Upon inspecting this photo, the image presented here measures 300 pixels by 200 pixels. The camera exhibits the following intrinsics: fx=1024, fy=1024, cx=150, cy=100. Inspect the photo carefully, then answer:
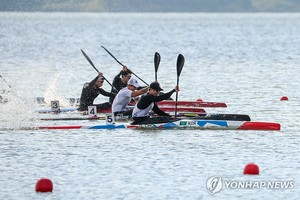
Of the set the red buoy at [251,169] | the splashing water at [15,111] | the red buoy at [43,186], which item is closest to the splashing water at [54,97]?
the splashing water at [15,111]

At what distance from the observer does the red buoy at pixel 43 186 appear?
20.8 metres

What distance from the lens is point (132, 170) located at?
76.7ft

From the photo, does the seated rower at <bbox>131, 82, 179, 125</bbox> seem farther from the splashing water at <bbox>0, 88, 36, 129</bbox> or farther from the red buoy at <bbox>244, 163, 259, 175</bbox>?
the red buoy at <bbox>244, 163, 259, 175</bbox>

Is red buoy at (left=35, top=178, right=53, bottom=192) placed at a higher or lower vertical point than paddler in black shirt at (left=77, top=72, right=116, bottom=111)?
lower

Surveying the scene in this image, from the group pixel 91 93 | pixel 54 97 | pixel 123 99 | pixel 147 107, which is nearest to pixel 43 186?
pixel 147 107

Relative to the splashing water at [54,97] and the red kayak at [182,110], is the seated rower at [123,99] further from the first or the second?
the splashing water at [54,97]

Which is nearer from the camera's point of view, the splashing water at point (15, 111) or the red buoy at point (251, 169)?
the red buoy at point (251, 169)

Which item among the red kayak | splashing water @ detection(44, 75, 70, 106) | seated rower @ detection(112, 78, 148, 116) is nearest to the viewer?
seated rower @ detection(112, 78, 148, 116)

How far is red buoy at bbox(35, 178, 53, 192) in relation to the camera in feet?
68.3

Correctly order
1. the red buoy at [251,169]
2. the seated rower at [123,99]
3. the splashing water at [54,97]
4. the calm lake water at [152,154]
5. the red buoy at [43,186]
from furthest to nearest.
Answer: the splashing water at [54,97], the seated rower at [123,99], the red buoy at [251,169], the calm lake water at [152,154], the red buoy at [43,186]

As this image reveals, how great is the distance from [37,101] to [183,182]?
1593cm

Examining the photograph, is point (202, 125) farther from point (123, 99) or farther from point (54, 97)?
point (54, 97)

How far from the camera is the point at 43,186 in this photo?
68.3ft

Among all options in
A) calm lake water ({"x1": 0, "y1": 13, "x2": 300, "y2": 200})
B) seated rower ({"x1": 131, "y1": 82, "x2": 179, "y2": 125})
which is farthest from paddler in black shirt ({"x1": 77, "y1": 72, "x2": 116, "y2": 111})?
seated rower ({"x1": 131, "y1": 82, "x2": 179, "y2": 125})
